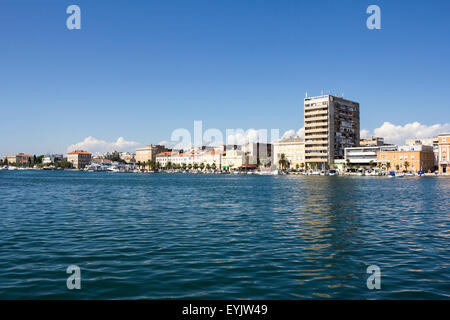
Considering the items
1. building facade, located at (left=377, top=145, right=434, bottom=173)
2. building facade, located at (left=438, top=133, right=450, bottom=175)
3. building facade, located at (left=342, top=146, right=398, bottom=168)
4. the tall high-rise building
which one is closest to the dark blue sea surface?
building facade, located at (left=438, top=133, right=450, bottom=175)

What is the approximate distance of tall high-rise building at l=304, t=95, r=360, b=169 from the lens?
186625mm

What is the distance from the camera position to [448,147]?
6161 inches

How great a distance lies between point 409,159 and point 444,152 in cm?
1443

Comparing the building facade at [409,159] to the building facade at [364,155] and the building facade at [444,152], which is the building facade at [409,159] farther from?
the building facade at [444,152]

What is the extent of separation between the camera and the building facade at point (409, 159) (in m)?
165

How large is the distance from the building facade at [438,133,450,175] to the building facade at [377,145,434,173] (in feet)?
26.5

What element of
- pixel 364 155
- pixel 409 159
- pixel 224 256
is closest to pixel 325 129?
pixel 364 155

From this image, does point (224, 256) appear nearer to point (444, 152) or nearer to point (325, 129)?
point (444, 152)

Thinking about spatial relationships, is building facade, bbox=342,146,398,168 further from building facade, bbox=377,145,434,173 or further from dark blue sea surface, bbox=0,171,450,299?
dark blue sea surface, bbox=0,171,450,299

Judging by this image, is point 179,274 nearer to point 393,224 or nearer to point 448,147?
point 393,224

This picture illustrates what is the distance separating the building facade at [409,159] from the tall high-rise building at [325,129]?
78.2 feet

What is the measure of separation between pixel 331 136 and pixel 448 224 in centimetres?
16783

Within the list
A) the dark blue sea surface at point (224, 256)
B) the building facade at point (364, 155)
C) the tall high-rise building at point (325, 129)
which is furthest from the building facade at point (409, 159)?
the dark blue sea surface at point (224, 256)
